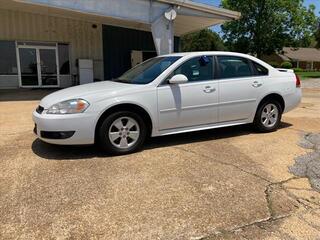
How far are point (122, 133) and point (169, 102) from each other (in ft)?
3.01

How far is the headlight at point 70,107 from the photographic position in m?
4.81

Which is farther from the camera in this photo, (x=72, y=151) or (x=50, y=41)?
(x=50, y=41)

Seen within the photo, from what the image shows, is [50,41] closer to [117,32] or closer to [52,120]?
[117,32]

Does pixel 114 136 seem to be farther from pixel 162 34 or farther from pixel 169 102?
pixel 162 34

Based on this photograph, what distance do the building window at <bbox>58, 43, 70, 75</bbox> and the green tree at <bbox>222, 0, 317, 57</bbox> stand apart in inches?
1290

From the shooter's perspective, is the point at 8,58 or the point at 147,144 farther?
the point at 8,58

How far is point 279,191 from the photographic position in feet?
12.8

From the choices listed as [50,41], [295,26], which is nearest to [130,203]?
[50,41]

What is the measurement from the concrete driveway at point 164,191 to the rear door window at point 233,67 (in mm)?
1198

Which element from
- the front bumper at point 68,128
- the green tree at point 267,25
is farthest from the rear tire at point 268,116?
the green tree at point 267,25

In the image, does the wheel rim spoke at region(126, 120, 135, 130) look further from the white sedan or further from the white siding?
the white siding

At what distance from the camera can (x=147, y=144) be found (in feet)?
18.8

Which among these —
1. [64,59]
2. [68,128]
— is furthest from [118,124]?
[64,59]

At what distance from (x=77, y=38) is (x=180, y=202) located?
50.2 ft
